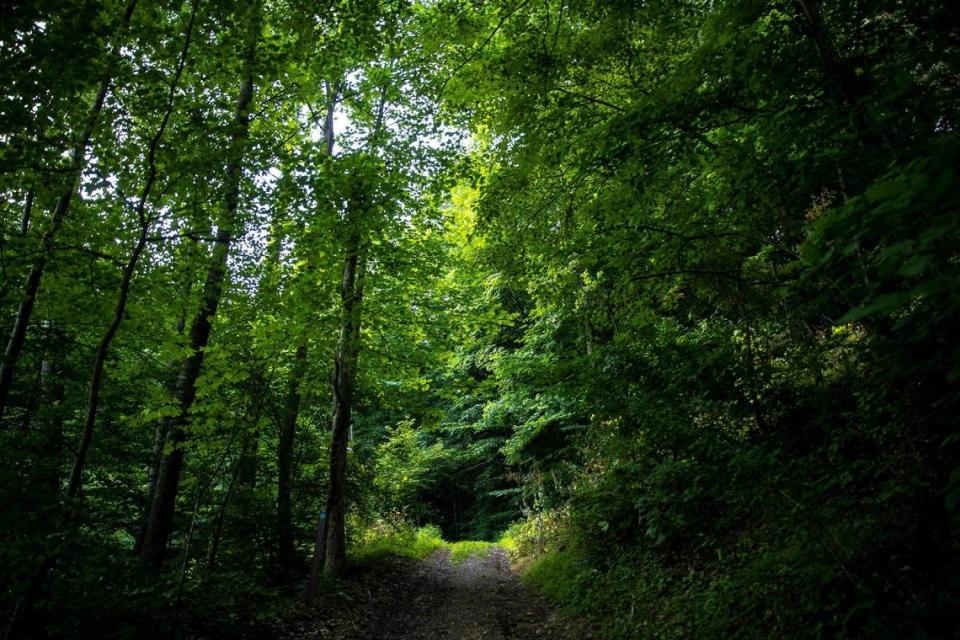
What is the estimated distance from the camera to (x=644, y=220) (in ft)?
16.8

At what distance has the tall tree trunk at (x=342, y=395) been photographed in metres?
8.96

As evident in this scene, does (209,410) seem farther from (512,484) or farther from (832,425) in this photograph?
(512,484)

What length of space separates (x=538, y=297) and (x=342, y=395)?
14.3 ft

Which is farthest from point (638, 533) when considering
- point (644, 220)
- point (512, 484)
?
point (512, 484)

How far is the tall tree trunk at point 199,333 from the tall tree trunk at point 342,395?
2049 millimetres

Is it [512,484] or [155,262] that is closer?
[155,262]

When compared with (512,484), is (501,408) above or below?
above

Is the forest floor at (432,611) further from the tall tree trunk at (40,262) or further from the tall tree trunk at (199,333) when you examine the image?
the tall tree trunk at (40,262)

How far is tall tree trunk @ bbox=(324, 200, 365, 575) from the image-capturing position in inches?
353

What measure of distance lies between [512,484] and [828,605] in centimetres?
2068

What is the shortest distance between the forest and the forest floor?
96mm

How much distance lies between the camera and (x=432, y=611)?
28.9ft

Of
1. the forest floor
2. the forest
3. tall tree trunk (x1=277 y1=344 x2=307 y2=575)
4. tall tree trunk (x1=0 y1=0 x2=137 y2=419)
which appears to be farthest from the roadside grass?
tall tree trunk (x1=0 y1=0 x2=137 y2=419)

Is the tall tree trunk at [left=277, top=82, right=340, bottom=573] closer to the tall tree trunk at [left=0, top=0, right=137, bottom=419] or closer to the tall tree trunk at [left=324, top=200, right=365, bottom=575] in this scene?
the tall tree trunk at [left=324, top=200, right=365, bottom=575]
